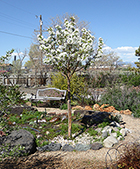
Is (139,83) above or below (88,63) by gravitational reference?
below

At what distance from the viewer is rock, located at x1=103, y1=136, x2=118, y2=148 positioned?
4.54 meters

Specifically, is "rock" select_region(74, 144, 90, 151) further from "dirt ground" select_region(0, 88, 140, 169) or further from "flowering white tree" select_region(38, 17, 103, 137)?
"flowering white tree" select_region(38, 17, 103, 137)

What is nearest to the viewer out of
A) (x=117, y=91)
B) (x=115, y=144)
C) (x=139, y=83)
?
(x=115, y=144)

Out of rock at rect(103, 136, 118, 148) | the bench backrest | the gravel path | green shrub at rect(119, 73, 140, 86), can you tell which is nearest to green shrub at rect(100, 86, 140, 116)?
the bench backrest

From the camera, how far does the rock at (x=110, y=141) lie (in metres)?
Result: 4.54

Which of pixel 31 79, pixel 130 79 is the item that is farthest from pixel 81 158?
pixel 31 79

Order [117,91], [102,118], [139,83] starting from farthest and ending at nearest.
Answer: [139,83] → [117,91] → [102,118]

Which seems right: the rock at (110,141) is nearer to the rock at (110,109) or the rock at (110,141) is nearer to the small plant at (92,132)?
the small plant at (92,132)

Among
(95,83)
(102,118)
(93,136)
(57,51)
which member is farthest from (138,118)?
(95,83)

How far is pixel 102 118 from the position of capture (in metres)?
6.05

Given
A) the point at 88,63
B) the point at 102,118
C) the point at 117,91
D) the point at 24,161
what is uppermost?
the point at 88,63

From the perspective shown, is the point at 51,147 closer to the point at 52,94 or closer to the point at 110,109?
the point at 110,109

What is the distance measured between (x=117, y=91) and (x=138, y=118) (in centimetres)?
226

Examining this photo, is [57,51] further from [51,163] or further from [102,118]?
[102,118]
